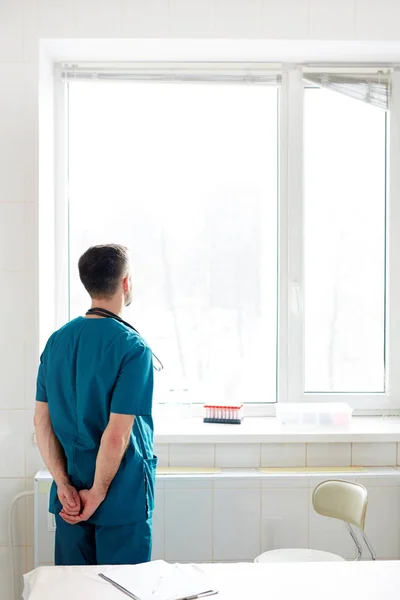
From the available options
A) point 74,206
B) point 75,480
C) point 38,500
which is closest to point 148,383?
point 75,480

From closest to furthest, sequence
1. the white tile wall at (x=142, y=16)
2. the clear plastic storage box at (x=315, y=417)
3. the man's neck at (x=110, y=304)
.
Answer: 1. the man's neck at (x=110, y=304)
2. the white tile wall at (x=142, y=16)
3. the clear plastic storage box at (x=315, y=417)

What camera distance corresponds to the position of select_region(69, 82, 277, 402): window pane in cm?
281

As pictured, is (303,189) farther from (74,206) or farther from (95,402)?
(95,402)

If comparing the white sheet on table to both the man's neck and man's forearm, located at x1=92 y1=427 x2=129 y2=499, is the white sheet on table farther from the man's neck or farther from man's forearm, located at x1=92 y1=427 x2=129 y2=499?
the man's neck

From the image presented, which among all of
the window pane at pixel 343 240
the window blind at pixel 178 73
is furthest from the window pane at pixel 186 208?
the window pane at pixel 343 240

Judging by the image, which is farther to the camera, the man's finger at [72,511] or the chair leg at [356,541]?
the chair leg at [356,541]

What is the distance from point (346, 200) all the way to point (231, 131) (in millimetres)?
552

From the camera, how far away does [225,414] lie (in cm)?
270

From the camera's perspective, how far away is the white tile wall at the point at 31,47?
8.18 ft

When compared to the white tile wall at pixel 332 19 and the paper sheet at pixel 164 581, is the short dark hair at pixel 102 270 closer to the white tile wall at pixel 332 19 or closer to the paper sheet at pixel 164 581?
the paper sheet at pixel 164 581

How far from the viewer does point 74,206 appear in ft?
9.24

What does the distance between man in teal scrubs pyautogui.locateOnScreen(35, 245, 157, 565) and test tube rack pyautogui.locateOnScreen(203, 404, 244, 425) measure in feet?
2.51

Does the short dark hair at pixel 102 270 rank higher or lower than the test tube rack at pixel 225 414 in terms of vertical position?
higher

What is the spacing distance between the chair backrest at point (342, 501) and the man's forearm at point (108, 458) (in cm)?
76
